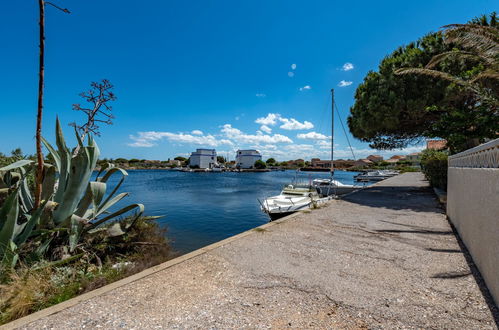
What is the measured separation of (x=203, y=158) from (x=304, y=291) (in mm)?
109116

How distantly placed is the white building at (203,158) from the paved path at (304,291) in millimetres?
106224

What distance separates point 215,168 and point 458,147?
100 meters

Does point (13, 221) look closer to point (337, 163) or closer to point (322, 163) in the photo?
point (337, 163)

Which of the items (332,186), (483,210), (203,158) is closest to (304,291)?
(483,210)

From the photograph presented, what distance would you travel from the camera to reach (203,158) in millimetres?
109625

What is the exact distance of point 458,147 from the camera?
9469mm

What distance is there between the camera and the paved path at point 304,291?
2.37 m

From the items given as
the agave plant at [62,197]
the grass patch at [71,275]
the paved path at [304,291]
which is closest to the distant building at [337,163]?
the paved path at [304,291]

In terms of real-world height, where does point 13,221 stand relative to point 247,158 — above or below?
below

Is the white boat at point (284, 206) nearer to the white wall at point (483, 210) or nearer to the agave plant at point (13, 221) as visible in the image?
the white wall at point (483, 210)

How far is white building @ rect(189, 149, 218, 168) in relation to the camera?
109 meters

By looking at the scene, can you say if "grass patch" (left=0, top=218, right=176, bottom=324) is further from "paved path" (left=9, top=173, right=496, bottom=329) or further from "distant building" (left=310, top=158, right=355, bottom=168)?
"distant building" (left=310, top=158, right=355, bottom=168)

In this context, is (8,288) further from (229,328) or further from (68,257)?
(229,328)

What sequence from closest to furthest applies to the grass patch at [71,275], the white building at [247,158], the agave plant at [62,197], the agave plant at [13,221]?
the grass patch at [71,275]
the agave plant at [13,221]
the agave plant at [62,197]
the white building at [247,158]
